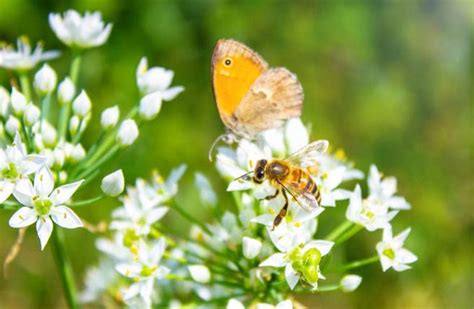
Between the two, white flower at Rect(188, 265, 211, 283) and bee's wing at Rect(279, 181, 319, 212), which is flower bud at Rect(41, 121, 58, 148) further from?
bee's wing at Rect(279, 181, 319, 212)

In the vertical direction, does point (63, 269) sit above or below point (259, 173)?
below

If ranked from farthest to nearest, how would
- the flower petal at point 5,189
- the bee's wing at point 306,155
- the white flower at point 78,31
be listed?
the white flower at point 78,31
the bee's wing at point 306,155
the flower petal at point 5,189

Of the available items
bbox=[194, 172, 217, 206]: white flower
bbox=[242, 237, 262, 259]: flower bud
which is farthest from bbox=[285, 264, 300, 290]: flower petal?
bbox=[194, 172, 217, 206]: white flower

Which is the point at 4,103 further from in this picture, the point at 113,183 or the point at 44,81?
the point at 113,183

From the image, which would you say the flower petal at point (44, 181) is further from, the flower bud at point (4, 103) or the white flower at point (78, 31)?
the white flower at point (78, 31)

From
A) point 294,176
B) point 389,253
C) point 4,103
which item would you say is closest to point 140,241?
point 294,176

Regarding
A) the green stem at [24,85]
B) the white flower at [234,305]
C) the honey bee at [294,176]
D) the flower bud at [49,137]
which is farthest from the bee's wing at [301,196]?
the green stem at [24,85]
